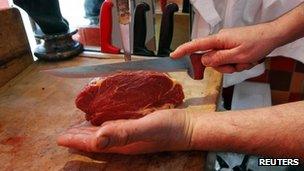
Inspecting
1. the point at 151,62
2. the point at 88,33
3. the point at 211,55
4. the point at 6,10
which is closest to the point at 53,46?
the point at 6,10

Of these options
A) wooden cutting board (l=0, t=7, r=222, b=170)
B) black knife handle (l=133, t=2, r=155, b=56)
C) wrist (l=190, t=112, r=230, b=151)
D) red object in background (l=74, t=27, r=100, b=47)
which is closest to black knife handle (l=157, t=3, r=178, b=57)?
black knife handle (l=133, t=2, r=155, b=56)

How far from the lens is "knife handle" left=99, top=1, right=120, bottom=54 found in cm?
Result: 117

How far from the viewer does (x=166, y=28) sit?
1183 mm

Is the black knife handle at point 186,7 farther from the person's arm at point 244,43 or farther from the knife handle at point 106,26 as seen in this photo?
the person's arm at point 244,43

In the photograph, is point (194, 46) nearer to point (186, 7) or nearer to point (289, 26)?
point (289, 26)

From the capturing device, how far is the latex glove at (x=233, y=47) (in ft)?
2.87

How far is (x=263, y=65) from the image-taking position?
1289 mm

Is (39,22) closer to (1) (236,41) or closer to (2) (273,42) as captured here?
(1) (236,41)

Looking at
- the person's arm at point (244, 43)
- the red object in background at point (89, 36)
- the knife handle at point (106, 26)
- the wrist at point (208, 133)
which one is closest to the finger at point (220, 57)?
the person's arm at point (244, 43)

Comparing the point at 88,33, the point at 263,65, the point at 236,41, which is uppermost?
the point at 236,41

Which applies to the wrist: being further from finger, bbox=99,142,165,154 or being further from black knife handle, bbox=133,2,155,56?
black knife handle, bbox=133,2,155,56

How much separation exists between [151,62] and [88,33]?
746 mm

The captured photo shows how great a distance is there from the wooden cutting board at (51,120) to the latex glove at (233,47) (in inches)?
4.6

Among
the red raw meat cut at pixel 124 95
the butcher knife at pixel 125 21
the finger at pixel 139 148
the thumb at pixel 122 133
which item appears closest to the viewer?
the thumb at pixel 122 133
